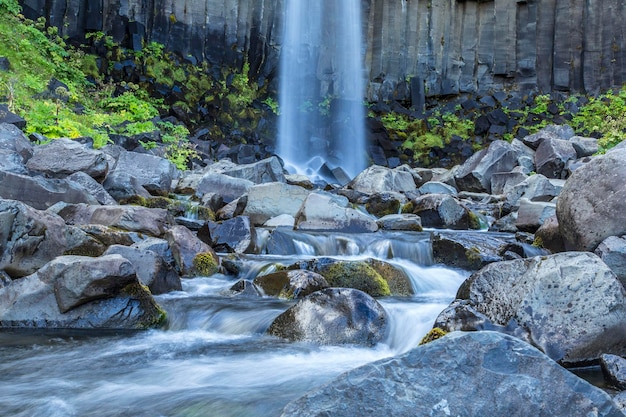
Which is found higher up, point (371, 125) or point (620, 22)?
point (620, 22)

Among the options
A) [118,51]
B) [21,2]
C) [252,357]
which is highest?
[21,2]

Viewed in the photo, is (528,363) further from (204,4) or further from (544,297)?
(204,4)

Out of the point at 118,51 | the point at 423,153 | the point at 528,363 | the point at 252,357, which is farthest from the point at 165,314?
the point at 423,153

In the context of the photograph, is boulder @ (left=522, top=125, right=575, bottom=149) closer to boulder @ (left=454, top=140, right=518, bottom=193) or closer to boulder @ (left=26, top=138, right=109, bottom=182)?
boulder @ (left=454, top=140, right=518, bottom=193)

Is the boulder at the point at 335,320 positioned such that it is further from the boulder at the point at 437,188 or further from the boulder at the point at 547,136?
the boulder at the point at 547,136

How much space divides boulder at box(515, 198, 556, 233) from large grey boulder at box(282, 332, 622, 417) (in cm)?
809

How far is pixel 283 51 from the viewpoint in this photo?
2522cm

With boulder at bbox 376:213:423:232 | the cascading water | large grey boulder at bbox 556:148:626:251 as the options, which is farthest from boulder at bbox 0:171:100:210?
the cascading water

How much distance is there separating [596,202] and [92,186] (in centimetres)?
791

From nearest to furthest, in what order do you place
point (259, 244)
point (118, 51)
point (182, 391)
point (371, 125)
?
point (182, 391), point (259, 244), point (118, 51), point (371, 125)

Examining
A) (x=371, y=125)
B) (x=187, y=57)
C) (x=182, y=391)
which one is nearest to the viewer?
(x=182, y=391)

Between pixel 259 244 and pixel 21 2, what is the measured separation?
16.6m

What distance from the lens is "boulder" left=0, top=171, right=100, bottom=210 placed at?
8.09m

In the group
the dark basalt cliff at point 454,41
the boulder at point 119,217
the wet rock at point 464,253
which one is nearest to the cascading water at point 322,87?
the dark basalt cliff at point 454,41
